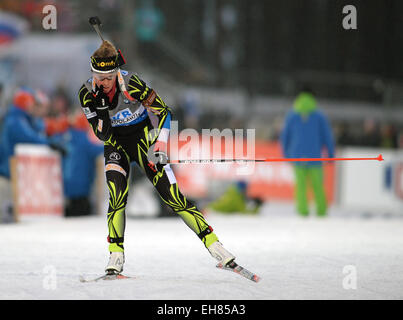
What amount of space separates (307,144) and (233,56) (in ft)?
41.4

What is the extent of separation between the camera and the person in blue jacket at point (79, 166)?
32.0 ft

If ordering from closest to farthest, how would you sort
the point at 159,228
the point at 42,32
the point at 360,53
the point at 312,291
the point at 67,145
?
1. the point at 312,291
2. the point at 159,228
3. the point at 67,145
4. the point at 42,32
5. the point at 360,53

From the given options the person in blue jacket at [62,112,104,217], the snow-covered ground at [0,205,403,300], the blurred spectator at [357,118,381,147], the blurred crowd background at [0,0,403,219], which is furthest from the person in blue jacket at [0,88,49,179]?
the blurred spectator at [357,118,381,147]

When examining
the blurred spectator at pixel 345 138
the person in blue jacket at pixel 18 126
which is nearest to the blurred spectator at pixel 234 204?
the person in blue jacket at pixel 18 126

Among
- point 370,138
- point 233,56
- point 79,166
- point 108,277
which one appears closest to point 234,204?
point 79,166

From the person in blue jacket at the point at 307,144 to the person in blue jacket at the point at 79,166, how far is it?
2.83 metres

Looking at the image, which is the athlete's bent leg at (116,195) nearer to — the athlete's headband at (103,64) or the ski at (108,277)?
the ski at (108,277)

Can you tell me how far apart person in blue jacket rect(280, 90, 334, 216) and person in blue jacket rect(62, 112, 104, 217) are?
2833 mm

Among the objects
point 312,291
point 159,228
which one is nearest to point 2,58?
point 159,228

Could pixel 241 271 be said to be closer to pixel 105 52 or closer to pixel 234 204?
pixel 105 52

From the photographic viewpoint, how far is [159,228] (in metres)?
8.37

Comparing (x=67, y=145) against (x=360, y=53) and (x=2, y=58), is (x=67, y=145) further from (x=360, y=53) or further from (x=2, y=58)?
(x=360, y=53)

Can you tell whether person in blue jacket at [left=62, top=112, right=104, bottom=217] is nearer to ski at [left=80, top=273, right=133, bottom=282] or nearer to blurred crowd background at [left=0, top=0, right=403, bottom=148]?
blurred crowd background at [left=0, top=0, right=403, bottom=148]
